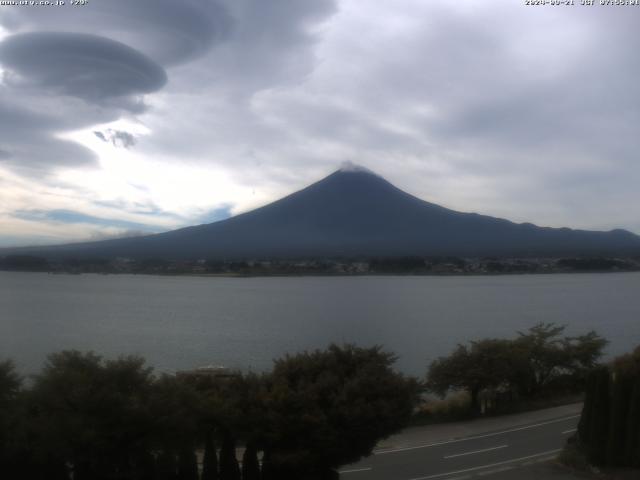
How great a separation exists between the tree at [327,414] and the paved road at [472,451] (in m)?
1.84

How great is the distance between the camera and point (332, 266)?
108000 millimetres

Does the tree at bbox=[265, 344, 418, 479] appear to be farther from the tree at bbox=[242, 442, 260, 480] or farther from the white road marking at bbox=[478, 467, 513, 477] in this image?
the white road marking at bbox=[478, 467, 513, 477]

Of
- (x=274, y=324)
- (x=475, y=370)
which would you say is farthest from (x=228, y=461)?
(x=274, y=324)

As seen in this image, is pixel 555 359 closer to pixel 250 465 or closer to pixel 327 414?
pixel 327 414

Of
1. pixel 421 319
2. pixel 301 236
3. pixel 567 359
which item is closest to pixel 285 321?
pixel 421 319

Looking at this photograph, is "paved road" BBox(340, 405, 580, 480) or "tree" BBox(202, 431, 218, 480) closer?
"tree" BBox(202, 431, 218, 480)

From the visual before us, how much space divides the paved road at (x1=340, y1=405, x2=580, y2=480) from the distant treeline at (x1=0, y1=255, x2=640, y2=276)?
8543 centimetres

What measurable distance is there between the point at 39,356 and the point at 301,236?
9933cm

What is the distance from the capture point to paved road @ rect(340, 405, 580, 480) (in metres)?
11.8

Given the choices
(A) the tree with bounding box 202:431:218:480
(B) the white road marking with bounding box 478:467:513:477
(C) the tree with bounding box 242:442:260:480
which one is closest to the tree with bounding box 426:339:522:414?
(B) the white road marking with bounding box 478:467:513:477

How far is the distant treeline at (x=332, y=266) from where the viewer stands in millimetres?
100500

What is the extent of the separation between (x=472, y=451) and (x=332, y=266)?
9451 centimetres

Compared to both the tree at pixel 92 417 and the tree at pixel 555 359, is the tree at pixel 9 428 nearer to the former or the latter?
the tree at pixel 92 417

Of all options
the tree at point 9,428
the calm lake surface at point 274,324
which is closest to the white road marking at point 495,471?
the tree at point 9,428
